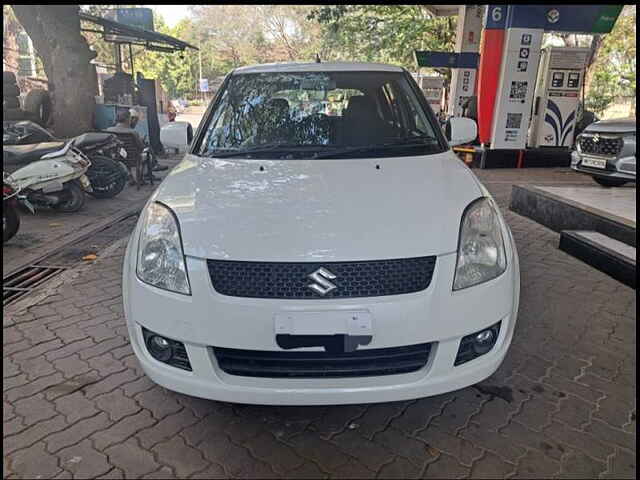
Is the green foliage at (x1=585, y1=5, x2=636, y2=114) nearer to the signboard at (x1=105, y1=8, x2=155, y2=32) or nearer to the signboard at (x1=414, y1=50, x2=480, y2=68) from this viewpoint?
the signboard at (x1=414, y1=50, x2=480, y2=68)

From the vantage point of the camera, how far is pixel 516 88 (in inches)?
352

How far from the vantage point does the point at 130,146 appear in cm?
830

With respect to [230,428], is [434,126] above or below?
above

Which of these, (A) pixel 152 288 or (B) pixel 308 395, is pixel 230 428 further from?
(A) pixel 152 288

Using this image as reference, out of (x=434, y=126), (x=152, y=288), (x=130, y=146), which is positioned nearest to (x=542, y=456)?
(x=152, y=288)

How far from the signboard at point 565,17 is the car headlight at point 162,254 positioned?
841 centimetres

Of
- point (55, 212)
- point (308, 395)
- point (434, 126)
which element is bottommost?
point (55, 212)

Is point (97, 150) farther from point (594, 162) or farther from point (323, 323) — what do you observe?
point (594, 162)

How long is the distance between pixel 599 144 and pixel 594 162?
0.25 metres

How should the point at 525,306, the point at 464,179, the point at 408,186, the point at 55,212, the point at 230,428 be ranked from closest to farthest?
the point at 230,428
the point at 408,186
the point at 464,179
the point at 525,306
the point at 55,212

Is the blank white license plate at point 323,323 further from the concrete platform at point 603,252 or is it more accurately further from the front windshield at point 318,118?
the concrete platform at point 603,252

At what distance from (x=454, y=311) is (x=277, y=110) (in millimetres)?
1928

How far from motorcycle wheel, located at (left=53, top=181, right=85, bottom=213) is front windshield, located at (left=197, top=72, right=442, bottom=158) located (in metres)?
3.90

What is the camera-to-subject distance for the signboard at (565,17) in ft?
27.9
